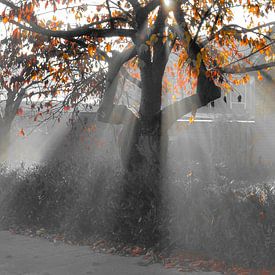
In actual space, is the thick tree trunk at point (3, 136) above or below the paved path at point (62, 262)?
above

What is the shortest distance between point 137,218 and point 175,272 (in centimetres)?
132

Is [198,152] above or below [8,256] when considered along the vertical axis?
above

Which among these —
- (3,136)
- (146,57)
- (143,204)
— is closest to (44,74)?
(146,57)

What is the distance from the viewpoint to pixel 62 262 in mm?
7602

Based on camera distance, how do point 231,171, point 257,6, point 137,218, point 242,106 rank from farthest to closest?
point 242,106 → point 231,171 → point 257,6 → point 137,218

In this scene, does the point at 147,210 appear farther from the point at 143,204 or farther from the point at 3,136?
the point at 3,136

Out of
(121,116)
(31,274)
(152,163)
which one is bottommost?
(31,274)

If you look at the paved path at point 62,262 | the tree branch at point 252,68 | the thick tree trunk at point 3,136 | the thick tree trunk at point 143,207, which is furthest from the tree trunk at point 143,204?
the thick tree trunk at point 3,136

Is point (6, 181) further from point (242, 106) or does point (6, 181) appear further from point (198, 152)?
point (242, 106)

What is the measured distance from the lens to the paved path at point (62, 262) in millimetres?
7086

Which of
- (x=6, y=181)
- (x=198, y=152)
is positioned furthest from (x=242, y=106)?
(x=6, y=181)

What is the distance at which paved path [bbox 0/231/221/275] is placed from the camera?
7.09 m

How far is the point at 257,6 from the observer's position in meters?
9.52

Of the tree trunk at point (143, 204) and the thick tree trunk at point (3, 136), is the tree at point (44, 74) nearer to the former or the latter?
the tree trunk at point (143, 204)
